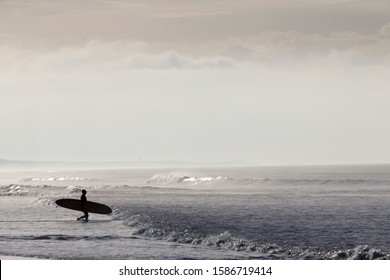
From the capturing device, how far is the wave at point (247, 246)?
879 inches

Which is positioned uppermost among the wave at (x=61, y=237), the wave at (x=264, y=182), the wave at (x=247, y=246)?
the wave at (x=264, y=182)

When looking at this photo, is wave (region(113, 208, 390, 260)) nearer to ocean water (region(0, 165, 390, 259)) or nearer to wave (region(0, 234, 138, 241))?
ocean water (region(0, 165, 390, 259))

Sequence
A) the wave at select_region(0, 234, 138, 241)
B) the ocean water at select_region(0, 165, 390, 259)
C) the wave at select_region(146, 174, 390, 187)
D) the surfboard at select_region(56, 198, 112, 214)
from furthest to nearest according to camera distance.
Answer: the wave at select_region(146, 174, 390, 187)
the surfboard at select_region(56, 198, 112, 214)
the wave at select_region(0, 234, 138, 241)
the ocean water at select_region(0, 165, 390, 259)

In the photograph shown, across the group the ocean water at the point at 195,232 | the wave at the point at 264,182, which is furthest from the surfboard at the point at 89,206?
the wave at the point at 264,182

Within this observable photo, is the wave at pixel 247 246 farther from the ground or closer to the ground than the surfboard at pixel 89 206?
closer to the ground

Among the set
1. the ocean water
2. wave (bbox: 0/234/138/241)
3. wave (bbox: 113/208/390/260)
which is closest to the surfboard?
the ocean water

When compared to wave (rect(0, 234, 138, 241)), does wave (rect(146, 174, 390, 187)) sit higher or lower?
higher

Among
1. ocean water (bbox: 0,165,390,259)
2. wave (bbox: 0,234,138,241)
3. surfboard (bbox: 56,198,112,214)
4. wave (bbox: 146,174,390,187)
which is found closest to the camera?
Answer: ocean water (bbox: 0,165,390,259)

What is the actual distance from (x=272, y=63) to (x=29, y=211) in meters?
18.4

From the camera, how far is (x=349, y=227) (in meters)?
31.7

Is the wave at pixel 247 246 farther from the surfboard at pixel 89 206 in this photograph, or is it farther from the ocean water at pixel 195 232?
the surfboard at pixel 89 206

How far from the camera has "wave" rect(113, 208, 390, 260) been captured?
22328 mm

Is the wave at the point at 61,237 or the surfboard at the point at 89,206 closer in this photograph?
the wave at the point at 61,237

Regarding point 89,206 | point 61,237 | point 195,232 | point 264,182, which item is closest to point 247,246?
point 195,232
